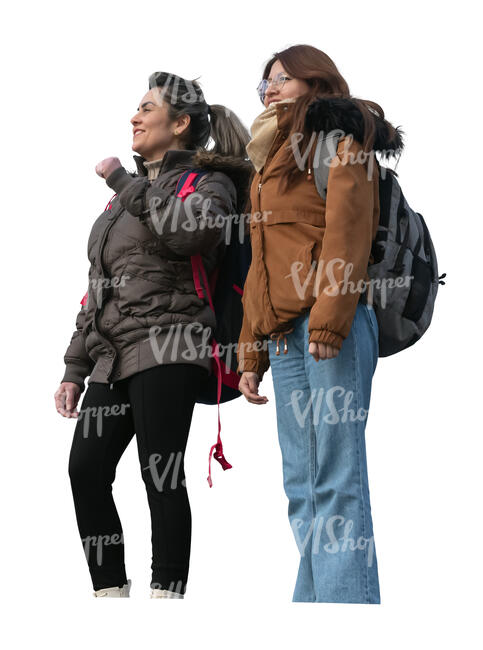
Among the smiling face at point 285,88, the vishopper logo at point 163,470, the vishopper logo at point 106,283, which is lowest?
the vishopper logo at point 163,470

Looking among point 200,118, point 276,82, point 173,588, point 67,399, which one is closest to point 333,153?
point 276,82

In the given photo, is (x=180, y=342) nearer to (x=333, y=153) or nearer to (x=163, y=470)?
(x=163, y=470)

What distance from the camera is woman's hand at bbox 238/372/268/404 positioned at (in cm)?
409

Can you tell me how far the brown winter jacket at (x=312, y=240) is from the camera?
3.72 metres

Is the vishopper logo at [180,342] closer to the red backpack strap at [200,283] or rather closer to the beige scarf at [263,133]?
the red backpack strap at [200,283]

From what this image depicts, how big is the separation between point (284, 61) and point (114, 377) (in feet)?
4.46

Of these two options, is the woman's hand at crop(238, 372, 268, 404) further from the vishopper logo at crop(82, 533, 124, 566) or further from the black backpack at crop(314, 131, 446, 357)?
the vishopper logo at crop(82, 533, 124, 566)

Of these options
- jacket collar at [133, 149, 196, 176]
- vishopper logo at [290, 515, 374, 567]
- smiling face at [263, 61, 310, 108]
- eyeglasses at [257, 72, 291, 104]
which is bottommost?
vishopper logo at [290, 515, 374, 567]

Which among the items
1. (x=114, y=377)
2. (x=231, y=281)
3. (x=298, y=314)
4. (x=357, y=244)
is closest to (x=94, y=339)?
(x=114, y=377)

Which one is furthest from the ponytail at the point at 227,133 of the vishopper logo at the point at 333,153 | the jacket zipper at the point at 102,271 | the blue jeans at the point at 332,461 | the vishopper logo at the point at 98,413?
the vishopper logo at the point at 98,413

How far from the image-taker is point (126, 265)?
4316 mm

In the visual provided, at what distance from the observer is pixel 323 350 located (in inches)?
145

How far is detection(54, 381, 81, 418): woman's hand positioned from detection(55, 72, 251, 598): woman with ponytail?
0.56 ft

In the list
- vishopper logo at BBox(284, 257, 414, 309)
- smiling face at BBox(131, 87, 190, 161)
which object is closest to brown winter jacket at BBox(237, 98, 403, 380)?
vishopper logo at BBox(284, 257, 414, 309)
